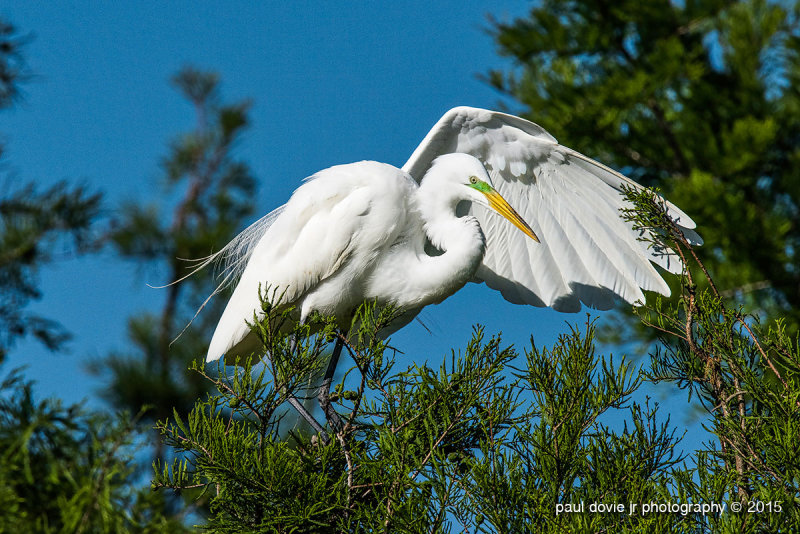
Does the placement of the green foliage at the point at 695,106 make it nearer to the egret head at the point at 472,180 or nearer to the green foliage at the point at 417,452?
the egret head at the point at 472,180

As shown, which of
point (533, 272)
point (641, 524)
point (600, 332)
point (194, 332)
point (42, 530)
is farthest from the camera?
point (600, 332)

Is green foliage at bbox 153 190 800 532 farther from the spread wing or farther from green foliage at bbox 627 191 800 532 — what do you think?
the spread wing

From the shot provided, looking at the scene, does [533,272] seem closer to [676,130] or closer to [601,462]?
[601,462]

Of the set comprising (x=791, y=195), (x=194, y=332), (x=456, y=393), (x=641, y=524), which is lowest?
(x=641, y=524)

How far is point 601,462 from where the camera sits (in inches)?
69.9

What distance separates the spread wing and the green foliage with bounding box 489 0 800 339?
124 inches

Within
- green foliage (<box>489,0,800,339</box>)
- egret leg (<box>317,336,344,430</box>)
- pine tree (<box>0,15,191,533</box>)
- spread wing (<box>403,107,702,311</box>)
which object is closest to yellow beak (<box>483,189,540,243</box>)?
spread wing (<box>403,107,702,311</box>)

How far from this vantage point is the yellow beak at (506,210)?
2.57 meters

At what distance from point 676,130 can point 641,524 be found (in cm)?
600

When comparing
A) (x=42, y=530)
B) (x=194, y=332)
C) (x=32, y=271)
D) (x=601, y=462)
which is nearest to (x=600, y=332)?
(x=194, y=332)

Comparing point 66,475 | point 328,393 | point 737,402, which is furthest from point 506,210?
point 66,475

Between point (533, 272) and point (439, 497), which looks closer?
point (439, 497)

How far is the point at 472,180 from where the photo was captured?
2.74 metres

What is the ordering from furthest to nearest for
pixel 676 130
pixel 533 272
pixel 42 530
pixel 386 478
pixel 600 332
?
pixel 676 130, pixel 600 332, pixel 533 272, pixel 386 478, pixel 42 530
